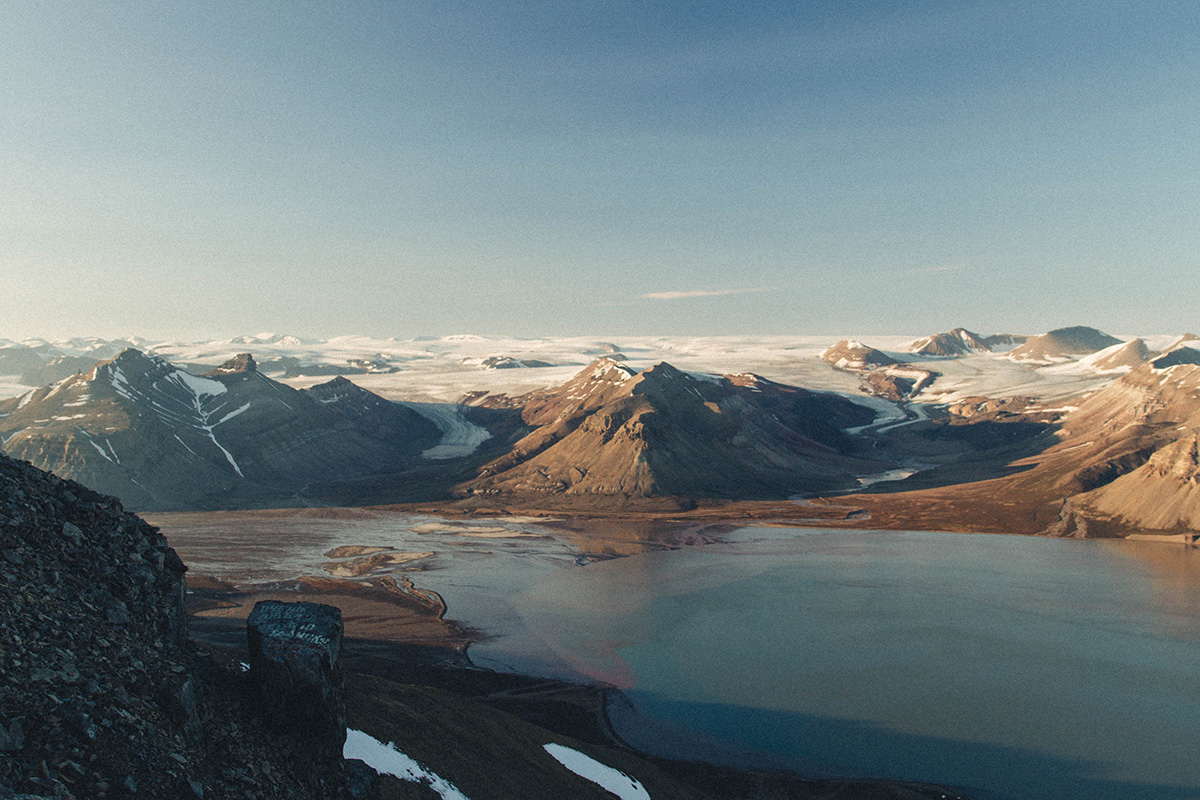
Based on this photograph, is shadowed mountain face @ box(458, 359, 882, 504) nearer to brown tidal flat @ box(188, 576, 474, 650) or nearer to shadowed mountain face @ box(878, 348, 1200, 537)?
shadowed mountain face @ box(878, 348, 1200, 537)

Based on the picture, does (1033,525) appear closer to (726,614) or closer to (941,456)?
(726,614)

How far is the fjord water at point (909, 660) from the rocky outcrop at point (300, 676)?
2792cm

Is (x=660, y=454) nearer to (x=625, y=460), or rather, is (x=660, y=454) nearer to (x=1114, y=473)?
(x=625, y=460)

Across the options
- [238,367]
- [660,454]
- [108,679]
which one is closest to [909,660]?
[108,679]

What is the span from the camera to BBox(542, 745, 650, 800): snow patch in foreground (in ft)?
104

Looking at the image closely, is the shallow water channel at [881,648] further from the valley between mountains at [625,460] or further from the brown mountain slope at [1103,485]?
the valley between mountains at [625,460]

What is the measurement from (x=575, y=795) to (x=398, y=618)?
38707mm

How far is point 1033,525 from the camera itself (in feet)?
352

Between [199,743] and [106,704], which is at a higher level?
[106,704]

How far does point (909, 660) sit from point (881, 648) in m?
2.71

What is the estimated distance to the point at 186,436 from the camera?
477 feet

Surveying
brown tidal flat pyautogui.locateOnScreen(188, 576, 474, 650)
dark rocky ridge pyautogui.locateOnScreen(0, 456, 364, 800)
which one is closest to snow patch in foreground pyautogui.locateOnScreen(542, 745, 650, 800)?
dark rocky ridge pyautogui.locateOnScreen(0, 456, 364, 800)

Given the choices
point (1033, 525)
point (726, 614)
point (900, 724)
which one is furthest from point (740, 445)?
point (900, 724)

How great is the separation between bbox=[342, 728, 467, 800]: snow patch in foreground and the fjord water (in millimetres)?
19029
